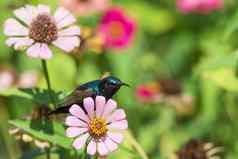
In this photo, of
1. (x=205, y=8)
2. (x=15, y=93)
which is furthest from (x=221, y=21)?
(x=15, y=93)

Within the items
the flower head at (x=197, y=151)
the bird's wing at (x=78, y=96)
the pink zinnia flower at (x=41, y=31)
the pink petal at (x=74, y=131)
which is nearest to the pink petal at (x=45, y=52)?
the pink zinnia flower at (x=41, y=31)

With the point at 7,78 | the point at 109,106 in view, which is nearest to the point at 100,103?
the point at 109,106

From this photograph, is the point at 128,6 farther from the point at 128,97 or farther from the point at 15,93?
the point at 15,93

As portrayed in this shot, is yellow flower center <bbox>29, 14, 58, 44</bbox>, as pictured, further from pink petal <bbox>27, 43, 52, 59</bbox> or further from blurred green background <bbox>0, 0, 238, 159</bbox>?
blurred green background <bbox>0, 0, 238, 159</bbox>

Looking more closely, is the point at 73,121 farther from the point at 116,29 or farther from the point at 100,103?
the point at 116,29

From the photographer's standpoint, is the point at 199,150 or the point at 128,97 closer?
the point at 199,150
